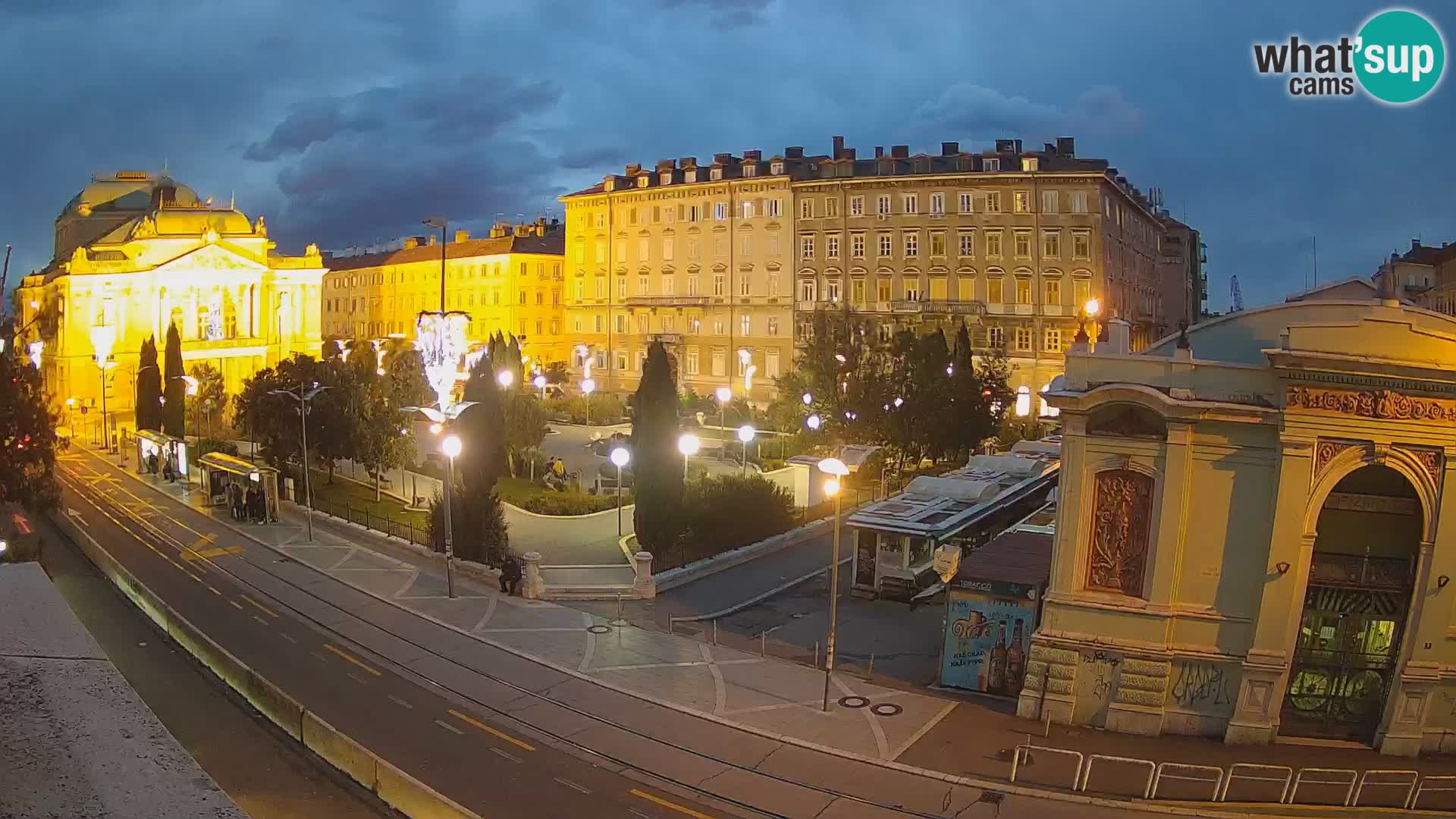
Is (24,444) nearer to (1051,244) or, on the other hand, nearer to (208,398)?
(208,398)

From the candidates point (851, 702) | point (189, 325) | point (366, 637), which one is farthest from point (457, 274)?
point (851, 702)

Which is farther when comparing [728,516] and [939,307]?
[939,307]

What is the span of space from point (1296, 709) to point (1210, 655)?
2086 mm

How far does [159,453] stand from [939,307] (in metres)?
45.8

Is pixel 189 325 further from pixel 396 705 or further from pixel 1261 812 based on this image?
pixel 1261 812

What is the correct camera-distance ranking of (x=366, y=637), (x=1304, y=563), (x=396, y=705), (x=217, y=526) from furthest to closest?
(x=217, y=526) < (x=366, y=637) < (x=396, y=705) < (x=1304, y=563)

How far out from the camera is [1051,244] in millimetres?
66562

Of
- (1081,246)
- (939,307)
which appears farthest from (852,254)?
(1081,246)

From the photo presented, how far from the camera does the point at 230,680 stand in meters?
22.1

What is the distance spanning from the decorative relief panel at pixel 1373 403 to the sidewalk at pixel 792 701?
239 inches

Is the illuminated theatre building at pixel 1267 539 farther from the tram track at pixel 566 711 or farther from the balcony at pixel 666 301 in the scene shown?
the balcony at pixel 666 301

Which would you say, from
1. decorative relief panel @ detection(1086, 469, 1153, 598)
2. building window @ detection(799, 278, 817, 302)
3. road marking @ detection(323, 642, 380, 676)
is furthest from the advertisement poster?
building window @ detection(799, 278, 817, 302)

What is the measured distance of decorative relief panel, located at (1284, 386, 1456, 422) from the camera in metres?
18.6

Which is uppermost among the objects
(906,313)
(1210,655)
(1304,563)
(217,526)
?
(906,313)
